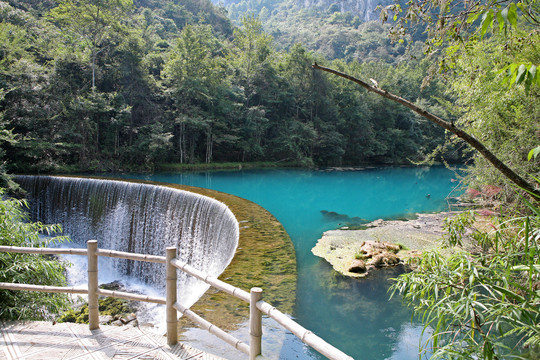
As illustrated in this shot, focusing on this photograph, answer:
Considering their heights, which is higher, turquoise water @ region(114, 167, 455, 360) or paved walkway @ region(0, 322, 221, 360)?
paved walkway @ region(0, 322, 221, 360)

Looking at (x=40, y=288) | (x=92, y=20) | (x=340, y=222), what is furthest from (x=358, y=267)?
(x=92, y=20)

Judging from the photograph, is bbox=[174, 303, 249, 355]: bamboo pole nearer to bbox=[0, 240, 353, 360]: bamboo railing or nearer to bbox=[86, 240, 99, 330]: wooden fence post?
bbox=[0, 240, 353, 360]: bamboo railing

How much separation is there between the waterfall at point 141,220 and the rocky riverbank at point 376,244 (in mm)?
1842

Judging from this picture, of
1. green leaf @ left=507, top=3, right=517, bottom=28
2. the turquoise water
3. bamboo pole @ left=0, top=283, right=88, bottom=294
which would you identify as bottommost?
the turquoise water

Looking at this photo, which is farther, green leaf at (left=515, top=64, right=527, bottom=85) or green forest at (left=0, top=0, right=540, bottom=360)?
green forest at (left=0, top=0, right=540, bottom=360)

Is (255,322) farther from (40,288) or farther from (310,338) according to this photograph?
(40,288)

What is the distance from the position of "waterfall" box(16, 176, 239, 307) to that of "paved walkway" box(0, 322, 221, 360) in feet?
10.5

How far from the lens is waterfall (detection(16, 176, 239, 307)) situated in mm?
6406

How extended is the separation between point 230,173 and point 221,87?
5029 millimetres

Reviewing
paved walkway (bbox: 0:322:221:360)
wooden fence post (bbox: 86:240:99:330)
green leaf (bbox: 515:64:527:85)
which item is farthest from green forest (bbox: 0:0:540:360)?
wooden fence post (bbox: 86:240:99:330)

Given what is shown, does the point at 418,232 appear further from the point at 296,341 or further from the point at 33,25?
the point at 33,25

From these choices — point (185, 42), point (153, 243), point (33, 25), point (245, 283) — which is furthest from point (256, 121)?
point (245, 283)

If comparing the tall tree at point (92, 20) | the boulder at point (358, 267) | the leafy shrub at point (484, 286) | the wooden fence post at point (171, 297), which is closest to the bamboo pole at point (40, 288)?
the wooden fence post at point (171, 297)

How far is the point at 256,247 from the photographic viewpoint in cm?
523
